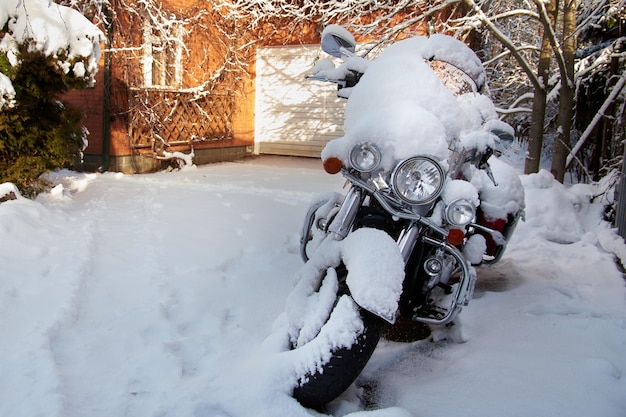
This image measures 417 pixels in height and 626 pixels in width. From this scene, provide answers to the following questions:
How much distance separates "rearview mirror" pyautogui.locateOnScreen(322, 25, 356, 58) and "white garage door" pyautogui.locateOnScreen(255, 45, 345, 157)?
9.00m

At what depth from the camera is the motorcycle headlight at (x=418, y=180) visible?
2238 mm

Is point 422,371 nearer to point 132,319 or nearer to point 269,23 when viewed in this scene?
point 132,319

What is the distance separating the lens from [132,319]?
306 cm

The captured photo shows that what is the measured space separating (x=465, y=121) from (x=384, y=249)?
2.95 feet

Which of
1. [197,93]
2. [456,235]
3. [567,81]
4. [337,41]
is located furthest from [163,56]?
[456,235]

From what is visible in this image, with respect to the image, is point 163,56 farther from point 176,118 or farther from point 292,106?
point 292,106

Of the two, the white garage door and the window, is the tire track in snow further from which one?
the white garage door

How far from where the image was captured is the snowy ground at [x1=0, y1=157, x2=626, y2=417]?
2.23 metres

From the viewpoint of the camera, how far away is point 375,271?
212 cm

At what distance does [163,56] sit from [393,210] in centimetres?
834

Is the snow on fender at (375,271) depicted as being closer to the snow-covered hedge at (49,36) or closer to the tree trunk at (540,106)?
the snow-covered hedge at (49,36)

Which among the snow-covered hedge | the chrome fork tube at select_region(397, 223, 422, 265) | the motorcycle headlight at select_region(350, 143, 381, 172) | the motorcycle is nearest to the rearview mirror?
the motorcycle

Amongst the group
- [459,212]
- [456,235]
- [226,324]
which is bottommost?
[226,324]

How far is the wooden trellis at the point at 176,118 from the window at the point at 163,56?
1.23 ft
